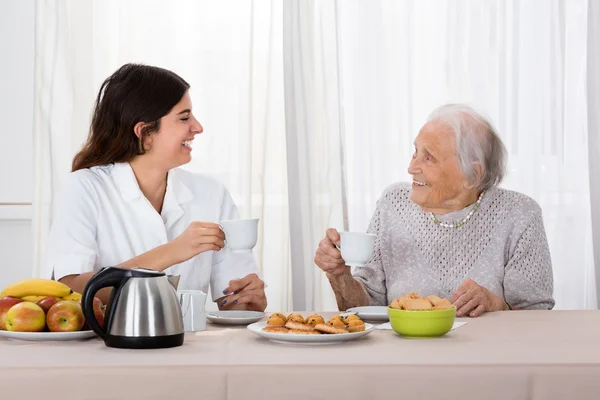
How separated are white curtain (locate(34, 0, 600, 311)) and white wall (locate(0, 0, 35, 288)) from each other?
0.20m

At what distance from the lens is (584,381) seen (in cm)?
128

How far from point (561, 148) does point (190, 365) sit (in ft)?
7.89

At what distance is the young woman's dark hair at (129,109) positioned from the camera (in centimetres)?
229

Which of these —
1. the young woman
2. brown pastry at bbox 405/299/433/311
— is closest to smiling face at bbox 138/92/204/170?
the young woman

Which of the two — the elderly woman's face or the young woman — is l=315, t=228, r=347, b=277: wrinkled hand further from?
the elderly woman's face

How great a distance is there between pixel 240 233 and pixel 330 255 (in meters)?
0.40

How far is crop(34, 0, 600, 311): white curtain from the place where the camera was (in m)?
3.22

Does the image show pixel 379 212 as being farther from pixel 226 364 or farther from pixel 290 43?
pixel 226 364

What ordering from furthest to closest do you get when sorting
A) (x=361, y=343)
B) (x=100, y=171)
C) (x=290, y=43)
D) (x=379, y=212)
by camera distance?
(x=290, y=43)
(x=379, y=212)
(x=100, y=171)
(x=361, y=343)

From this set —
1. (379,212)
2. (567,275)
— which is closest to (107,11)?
(379,212)

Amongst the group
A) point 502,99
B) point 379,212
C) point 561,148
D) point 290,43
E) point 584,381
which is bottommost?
point 584,381

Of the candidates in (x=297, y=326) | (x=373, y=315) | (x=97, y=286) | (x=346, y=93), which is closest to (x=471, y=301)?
(x=373, y=315)

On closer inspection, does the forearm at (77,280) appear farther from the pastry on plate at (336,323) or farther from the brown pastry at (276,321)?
the pastry on plate at (336,323)

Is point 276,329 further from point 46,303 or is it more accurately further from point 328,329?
point 46,303
